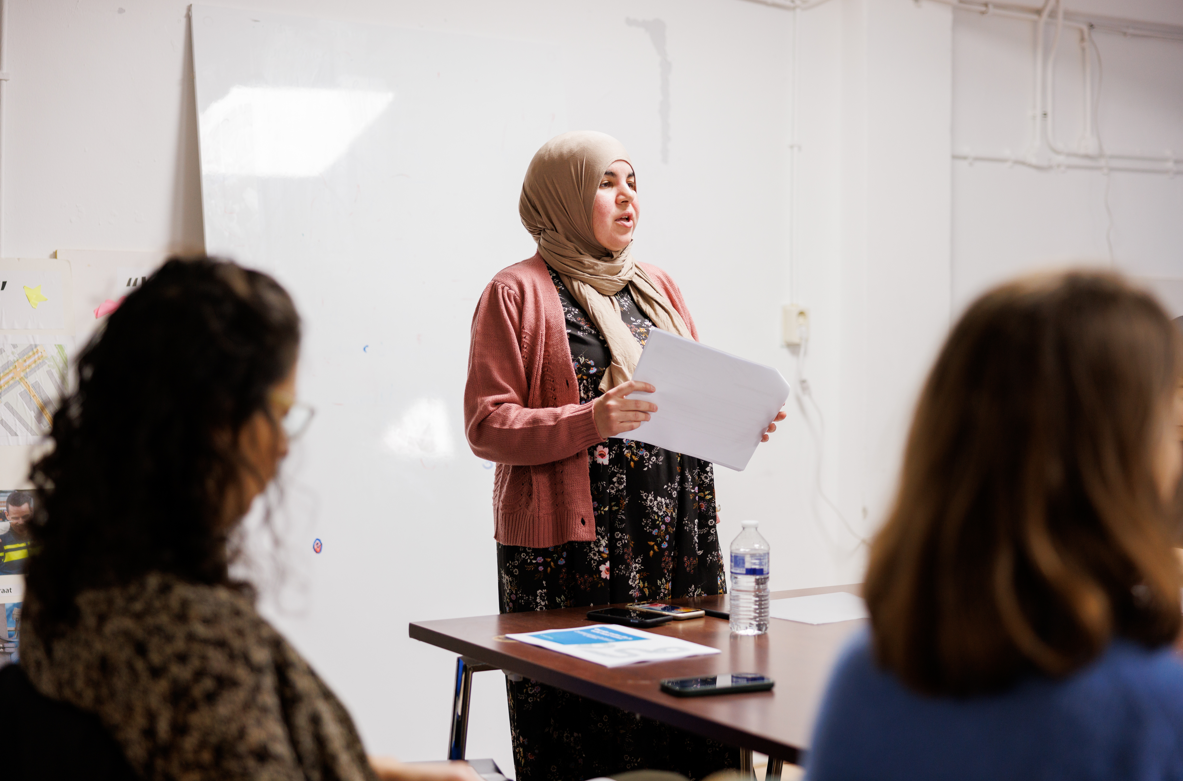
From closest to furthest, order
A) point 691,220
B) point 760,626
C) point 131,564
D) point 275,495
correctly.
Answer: point 131,564, point 275,495, point 760,626, point 691,220

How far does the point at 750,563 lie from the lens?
171cm

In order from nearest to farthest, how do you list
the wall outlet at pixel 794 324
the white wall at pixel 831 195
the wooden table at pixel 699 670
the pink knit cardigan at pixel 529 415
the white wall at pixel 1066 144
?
the wooden table at pixel 699 670 < the pink knit cardigan at pixel 529 415 < the white wall at pixel 831 195 < the wall outlet at pixel 794 324 < the white wall at pixel 1066 144

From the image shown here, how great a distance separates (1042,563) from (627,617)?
45.8 inches

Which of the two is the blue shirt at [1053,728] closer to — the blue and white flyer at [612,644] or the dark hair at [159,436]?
the dark hair at [159,436]

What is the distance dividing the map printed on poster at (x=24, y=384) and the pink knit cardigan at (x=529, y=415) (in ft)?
3.65

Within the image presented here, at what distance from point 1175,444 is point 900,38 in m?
3.11

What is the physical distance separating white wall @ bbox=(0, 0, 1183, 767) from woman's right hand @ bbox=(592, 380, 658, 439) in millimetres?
1224

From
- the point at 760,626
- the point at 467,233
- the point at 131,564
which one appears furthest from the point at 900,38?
the point at 131,564

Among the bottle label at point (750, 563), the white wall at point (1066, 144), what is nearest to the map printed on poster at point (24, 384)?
the bottle label at point (750, 563)

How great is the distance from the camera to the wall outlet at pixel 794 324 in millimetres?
3582

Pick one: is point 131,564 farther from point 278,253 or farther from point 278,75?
point 278,75

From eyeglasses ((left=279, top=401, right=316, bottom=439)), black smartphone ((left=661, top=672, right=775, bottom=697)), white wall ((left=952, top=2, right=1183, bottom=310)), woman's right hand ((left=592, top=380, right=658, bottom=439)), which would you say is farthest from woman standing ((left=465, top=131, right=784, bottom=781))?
white wall ((left=952, top=2, right=1183, bottom=310))

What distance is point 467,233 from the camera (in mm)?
3018

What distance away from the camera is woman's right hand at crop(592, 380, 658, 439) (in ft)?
6.13
